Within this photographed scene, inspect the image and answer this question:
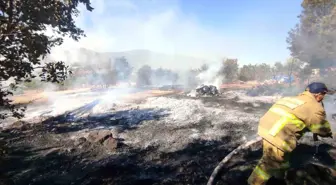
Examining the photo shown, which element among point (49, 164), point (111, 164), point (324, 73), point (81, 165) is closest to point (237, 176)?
point (111, 164)

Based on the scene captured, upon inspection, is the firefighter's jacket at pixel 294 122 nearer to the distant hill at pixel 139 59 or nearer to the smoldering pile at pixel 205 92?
the smoldering pile at pixel 205 92

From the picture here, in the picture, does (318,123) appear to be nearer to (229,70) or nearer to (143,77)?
(229,70)

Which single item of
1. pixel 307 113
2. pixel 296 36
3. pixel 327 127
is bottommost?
pixel 327 127

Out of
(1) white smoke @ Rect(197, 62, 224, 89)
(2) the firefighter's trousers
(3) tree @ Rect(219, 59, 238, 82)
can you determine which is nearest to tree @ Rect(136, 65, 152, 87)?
(1) white smoke @ Rect(197, 62, 224, 89)

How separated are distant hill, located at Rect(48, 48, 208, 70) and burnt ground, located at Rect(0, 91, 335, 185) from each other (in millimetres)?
24859

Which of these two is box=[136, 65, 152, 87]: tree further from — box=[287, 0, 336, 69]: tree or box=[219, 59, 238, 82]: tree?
box=[287, 0, 336, 69]: tree

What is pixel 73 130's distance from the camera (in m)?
8.93

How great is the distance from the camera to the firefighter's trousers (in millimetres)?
3284

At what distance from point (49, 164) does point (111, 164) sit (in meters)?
1.54

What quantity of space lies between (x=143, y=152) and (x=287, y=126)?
3.93 m

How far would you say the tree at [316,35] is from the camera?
20609 millimetres

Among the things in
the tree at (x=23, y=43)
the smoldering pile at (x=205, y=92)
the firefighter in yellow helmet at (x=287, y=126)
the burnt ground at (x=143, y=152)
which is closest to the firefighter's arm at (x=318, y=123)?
the firefighter in yellow helmet at (x=287, y=126)

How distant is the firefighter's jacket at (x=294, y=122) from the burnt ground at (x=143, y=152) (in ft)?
2.87

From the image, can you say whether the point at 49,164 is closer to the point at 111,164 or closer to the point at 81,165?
the point at 81,165
